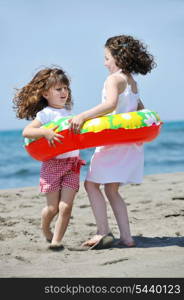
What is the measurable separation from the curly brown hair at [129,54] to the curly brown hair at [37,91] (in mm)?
472

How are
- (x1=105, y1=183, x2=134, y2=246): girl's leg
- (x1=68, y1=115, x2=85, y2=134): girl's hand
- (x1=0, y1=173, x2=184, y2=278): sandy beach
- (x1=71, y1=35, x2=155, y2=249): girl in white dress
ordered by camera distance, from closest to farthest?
(x1=0, y1=173, x2=184, y2=278): sandy beach, (x1=68, y1=115, x2=85, y2=134): girl's hand, (x1=71, y1=35, x2=155, y2=249): girl in white dress, (x1=105, y1=183, x2=134, y2=246): girl's leg

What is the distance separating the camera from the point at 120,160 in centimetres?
484

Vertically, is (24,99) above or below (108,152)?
above

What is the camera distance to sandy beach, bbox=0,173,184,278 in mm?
4008

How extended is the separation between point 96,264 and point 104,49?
74.2 inches

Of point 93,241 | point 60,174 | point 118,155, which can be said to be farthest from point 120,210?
point 60,174

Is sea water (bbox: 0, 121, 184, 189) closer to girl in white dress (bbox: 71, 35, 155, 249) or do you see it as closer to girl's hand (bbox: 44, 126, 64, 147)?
girl in white dress (bbox: 71, 35, 155, 249)

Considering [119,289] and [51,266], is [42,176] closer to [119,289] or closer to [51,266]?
[51,266]

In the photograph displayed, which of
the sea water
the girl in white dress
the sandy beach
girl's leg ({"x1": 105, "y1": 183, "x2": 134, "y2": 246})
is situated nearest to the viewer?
the sandy beach

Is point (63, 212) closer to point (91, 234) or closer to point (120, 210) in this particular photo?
point (120, 210)

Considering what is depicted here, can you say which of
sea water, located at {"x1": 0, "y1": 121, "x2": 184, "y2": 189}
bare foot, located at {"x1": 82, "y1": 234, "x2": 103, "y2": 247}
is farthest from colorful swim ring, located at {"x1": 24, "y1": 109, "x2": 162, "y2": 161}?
sea water, located at {"x1": 0, "y1": 121, "x2": 184, "y2": 189}

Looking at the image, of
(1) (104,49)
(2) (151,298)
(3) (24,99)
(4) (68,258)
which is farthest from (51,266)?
(1) (104,49)

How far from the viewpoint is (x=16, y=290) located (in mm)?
3588

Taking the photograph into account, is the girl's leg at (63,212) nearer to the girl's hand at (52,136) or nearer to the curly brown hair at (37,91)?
the girl's hand at (52,136)
